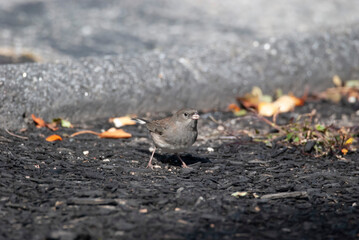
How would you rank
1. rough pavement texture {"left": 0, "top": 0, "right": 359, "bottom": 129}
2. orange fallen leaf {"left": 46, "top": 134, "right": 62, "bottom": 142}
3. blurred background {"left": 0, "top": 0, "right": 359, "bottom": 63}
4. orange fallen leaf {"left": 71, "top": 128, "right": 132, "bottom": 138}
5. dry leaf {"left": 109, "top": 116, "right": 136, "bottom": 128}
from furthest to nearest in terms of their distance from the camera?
blurred background {"left": 0, "top": 0, "right": 359, "bottom": 63} → dry leaf {"left": 109, "top": 116, "right": 136, "bottom": 128} → rough pavement texture {"left": 0, "top": 0, "right": 359, "bottom": 129} → orange fallen leaf {"left": 71, "top": 128, "right": 132, "bottom": 138} → orange fallen leaf {"left": 46, "top": 134, "right": 62, "bottom": 142}

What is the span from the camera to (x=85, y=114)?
5.34 metres

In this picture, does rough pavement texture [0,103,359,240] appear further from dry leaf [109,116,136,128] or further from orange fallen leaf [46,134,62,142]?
dry leaf [109,116,136,128]

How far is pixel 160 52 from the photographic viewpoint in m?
5.86

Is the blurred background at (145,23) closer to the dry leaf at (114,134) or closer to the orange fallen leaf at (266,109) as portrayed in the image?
the orange fallen leaf at (266,109)

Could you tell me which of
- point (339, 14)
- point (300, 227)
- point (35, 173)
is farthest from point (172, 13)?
point (300, 227)

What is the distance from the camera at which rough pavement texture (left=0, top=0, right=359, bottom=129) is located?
5.16m

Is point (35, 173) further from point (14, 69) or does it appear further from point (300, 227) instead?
point (300, 227)

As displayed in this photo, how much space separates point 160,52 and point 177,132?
1815 mm

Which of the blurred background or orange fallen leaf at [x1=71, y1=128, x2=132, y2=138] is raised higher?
the blurred background

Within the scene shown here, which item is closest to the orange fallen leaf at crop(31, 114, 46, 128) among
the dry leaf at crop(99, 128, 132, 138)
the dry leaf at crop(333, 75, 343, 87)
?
the dry leaf at crop(99, 128, 132, 138)

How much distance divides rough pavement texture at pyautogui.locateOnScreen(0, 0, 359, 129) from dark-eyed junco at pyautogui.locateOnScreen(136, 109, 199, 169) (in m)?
1.19

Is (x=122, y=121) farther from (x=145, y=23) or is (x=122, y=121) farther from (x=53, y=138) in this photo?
(x=145, y=23)

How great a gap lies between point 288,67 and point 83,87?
2551mm

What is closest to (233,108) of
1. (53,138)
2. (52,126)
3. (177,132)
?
(177,132)
